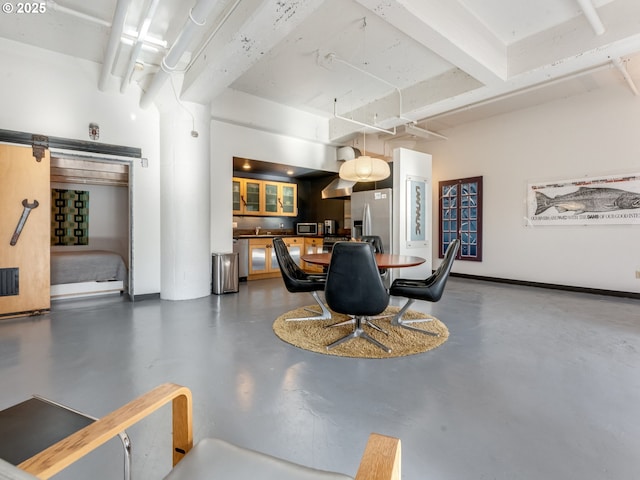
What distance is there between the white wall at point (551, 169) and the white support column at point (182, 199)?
5.37 metres

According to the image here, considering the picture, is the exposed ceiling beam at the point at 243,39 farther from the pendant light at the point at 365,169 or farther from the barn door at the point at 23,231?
the barn door at the point at 23,231

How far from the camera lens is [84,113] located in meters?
4.27

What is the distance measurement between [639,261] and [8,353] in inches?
309

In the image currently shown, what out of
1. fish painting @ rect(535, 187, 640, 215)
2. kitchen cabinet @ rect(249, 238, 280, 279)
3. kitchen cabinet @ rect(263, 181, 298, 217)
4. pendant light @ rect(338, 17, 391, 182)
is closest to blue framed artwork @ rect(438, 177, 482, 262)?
fish painting @ rect(535, 187, 640, 215)

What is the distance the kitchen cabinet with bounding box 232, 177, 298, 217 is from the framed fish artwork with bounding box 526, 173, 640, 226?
17.2 ft

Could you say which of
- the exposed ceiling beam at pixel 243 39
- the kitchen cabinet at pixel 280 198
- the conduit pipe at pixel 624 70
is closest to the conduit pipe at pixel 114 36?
the exposed ceiling beam at pixel 243 39

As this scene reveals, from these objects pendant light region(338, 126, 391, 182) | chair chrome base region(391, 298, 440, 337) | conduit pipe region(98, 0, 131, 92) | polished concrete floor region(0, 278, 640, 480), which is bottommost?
polished concrete floor region(0, 278, 640, 480)

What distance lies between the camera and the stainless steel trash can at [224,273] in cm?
514

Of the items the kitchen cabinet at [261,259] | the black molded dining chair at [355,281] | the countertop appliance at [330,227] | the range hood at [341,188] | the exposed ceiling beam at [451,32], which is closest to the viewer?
the black molded dining chair at [355,281]

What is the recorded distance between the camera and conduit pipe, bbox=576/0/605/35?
2.98m

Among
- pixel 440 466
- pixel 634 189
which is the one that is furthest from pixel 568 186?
pixel 440 466

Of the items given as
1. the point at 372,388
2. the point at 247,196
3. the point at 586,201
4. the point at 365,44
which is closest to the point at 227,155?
the point at 247,196

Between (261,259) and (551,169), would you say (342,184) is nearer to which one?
(261,259)

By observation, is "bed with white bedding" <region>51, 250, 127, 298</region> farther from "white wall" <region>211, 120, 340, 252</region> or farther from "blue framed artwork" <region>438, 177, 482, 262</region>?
"blue framed artwork" <region>438, 177, 482, 262</region>
